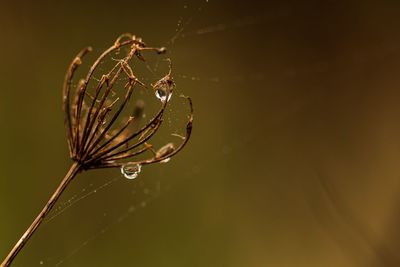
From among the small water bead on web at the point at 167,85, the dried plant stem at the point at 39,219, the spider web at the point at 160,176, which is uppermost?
the spider web at the point at 160,176

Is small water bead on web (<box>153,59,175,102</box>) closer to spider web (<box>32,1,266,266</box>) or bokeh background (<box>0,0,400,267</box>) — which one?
spider web (<box>32,1,266,266</box>)

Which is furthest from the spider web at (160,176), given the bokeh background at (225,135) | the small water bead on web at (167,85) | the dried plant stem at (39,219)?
the dried plant stem at (39,219)

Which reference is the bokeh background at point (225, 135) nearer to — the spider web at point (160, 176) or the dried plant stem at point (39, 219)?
the spider web at point (160, 176)

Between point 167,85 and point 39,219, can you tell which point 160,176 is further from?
point 39,219

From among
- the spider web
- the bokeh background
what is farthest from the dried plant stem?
the bokeh background

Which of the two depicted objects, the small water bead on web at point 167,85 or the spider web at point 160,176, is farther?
the spider web at point 160,176

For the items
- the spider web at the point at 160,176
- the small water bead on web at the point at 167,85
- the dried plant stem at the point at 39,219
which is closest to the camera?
the dried plant stem at the point at 39,219

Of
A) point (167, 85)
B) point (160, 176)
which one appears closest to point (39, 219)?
point (167, 85)

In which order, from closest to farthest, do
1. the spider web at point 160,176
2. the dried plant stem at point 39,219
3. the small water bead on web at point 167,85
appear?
the dried plant stem at point 39,219, the small water bead on web at point 167,85, the spider web at point 160,176
